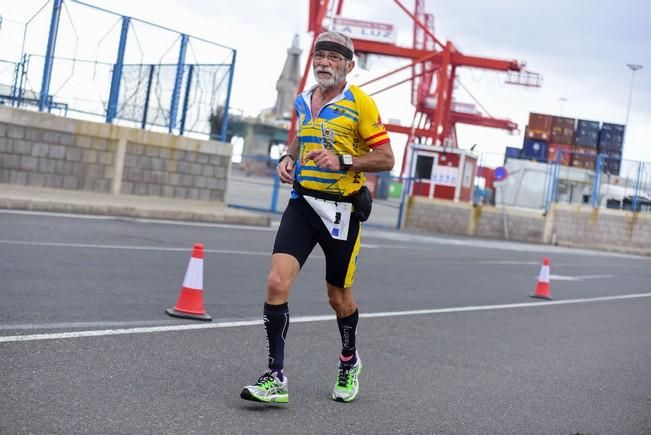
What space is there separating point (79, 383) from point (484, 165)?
1566 inches

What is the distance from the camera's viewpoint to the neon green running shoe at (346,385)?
19.7 ft

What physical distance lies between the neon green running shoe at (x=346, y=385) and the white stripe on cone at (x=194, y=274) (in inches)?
86.1

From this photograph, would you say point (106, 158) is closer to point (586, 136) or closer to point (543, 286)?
point (543, 286)

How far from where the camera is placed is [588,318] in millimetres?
12750

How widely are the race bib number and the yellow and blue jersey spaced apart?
0.21 ft

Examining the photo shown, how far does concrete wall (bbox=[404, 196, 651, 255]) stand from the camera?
3731 centimetres

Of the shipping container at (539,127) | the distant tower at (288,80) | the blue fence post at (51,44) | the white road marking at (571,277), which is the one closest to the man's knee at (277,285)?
the white road marking at (571,277)

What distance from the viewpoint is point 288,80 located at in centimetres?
13288

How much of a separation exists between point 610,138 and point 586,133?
2045 millimetres

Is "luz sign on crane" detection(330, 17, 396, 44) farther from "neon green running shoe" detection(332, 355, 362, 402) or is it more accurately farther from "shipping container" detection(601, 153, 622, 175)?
"neon green running shoe" detection(332, 355, 362, 402)

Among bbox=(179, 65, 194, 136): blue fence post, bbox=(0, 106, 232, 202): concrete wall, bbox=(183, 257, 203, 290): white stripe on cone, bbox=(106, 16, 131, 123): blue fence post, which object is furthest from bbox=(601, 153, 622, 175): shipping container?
bbox=(183, 257, 203, 290): white stripe on cone

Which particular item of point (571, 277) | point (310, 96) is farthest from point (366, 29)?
point (310, 96)

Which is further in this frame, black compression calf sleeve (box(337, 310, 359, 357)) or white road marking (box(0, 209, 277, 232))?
white road marking (box(0, 209, 277, 232))

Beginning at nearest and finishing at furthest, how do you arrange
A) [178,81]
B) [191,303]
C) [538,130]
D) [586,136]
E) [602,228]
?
[191,303], [178,81], [602,228], [538,130], [586,136]
